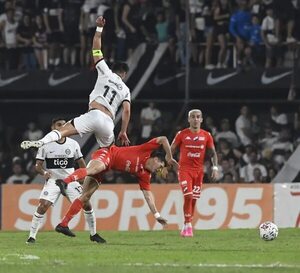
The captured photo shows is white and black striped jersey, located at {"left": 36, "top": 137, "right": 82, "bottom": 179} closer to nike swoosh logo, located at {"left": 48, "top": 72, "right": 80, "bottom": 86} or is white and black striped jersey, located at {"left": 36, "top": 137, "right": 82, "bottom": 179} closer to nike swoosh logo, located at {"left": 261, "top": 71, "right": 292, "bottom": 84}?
nike swoosh logo, located at {"left": 261, "top": 71, "right": 292, "bottom": 84}

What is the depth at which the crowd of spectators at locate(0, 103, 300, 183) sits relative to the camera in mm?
28281

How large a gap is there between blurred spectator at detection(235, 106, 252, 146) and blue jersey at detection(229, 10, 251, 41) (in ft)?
6.04

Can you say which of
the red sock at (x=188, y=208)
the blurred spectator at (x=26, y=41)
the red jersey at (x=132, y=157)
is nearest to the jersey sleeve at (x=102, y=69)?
the red jersey at (x=132, y=157)

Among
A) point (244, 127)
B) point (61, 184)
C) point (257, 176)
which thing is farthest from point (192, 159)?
point (244, 127)

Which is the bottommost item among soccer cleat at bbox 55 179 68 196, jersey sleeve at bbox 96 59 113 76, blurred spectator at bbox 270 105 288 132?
blurred spectator at bbox 270 105 288 132

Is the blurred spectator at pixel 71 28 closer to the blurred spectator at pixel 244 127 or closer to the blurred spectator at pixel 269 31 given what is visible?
the blurred spectator at pixel 244 127

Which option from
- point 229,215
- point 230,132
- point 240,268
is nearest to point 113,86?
point 240,268

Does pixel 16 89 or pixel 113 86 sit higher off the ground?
pixel 113 86

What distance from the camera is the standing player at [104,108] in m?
17.8

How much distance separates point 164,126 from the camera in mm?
30281

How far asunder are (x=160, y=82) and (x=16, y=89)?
165 inches

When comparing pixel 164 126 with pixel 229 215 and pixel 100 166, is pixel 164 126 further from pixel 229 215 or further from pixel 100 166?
pixel 100 166

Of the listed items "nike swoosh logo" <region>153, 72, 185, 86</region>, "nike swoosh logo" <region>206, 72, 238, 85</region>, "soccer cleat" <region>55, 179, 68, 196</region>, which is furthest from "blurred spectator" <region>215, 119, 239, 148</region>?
"soccer cleat" <region>55, 179, 68, 196</region>

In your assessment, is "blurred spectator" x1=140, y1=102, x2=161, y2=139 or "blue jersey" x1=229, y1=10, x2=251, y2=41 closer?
"blue jersey" x1=229, y1=10, x2=251, y2=41
